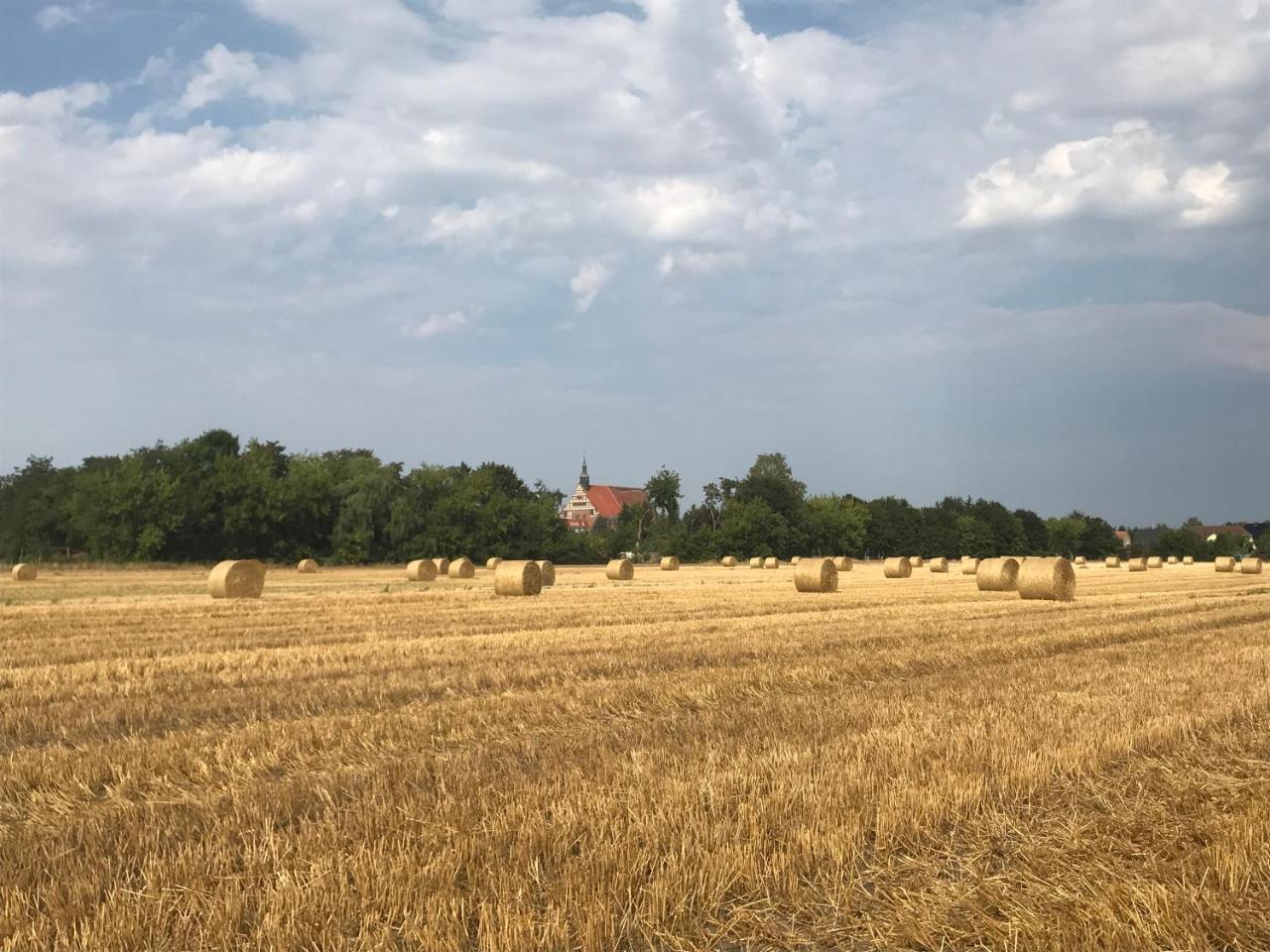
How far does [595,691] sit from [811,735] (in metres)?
2.70

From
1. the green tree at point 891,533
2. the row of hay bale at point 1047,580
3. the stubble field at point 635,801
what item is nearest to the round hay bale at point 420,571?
the row of hay bale at point 1047,580

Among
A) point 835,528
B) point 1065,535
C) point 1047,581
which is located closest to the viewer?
point 1047,581

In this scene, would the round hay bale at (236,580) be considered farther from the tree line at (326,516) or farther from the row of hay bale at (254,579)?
the tree line at (326,516)

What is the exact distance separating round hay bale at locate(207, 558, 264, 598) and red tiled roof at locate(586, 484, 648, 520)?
134 m

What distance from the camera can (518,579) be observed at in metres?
26.3

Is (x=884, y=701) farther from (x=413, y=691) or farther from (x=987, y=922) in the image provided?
(x=987, y=922)

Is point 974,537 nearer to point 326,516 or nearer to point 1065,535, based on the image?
point 1065,535

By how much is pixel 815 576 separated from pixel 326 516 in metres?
42.3

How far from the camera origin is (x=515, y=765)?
659 centimetres

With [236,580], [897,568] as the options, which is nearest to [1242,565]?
[897,568]

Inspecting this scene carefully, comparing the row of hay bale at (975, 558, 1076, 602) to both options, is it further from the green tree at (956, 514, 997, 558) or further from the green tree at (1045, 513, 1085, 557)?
the green tree at (1045, 513, 1085, 557)

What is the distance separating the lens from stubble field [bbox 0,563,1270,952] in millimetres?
4086

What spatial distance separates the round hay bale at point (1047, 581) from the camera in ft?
79.6

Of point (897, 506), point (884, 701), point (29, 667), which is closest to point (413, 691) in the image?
point (884, 701)
